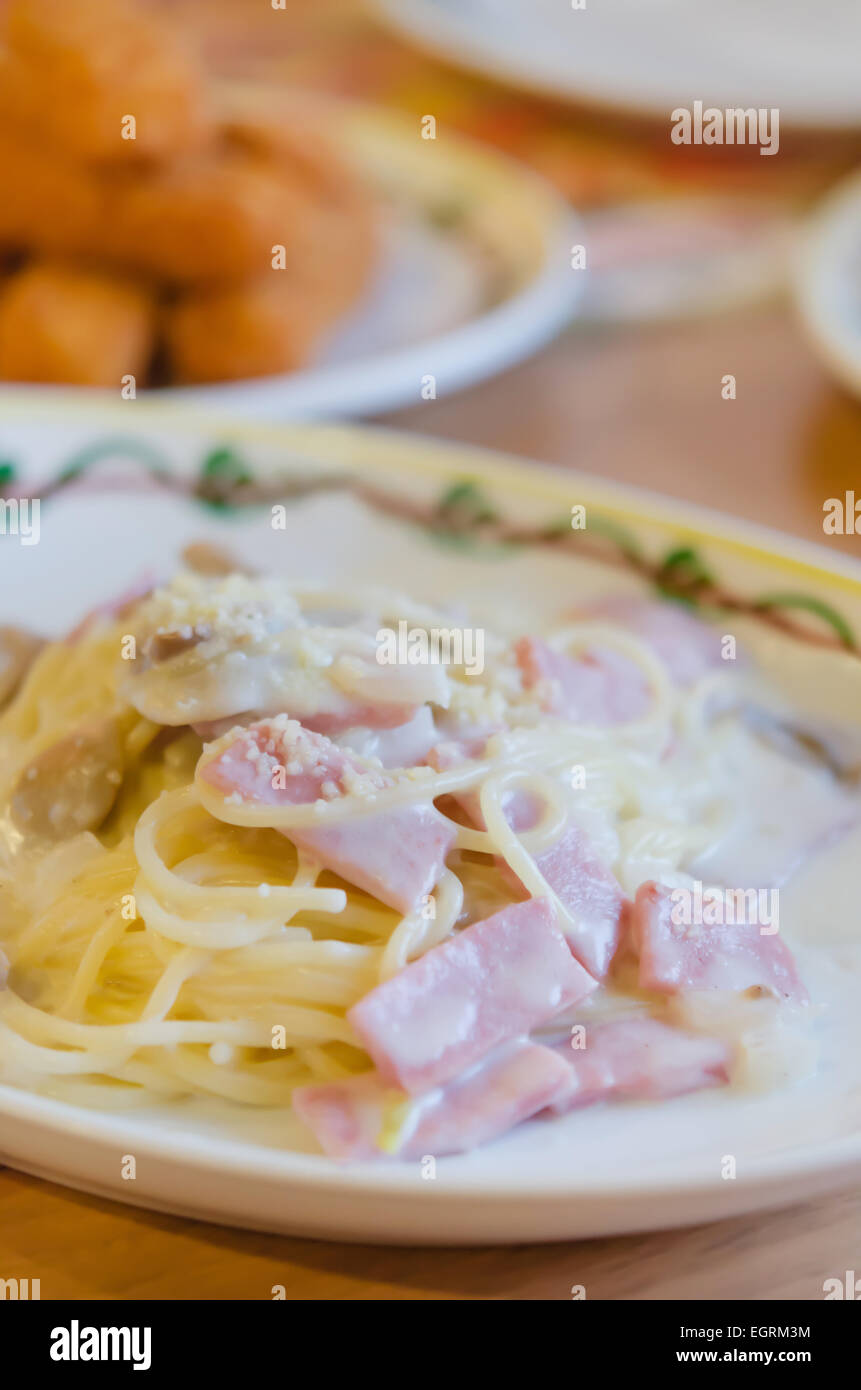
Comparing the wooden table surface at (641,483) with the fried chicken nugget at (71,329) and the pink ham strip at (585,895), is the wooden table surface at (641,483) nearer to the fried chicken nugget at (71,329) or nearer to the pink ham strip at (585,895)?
the pink ham strip at (585,895)

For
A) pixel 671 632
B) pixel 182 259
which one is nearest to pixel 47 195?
pixel 182 259

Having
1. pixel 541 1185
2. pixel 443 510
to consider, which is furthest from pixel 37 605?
pixel 541 1185

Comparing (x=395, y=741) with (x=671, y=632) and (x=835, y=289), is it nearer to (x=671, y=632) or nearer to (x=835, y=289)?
(x=671, y=632)

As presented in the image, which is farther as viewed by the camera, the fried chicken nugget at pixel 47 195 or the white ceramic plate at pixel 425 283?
the fried chicken nugget at pixel 47 195

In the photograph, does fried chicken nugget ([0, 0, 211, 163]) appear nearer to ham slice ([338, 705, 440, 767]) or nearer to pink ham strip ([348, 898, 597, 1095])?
ham slice ([338, 705, 440, 767])

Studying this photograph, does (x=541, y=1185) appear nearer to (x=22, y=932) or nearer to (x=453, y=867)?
(x=453, y=867)

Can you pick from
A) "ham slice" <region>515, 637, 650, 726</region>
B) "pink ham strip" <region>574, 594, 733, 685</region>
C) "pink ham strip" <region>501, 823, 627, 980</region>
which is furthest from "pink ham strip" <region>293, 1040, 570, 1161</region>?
"pink ham strip" <region>574, 594, 733, 685</region>

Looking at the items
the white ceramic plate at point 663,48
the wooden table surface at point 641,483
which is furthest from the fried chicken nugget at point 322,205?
the white ceramic plate at point 663,48
